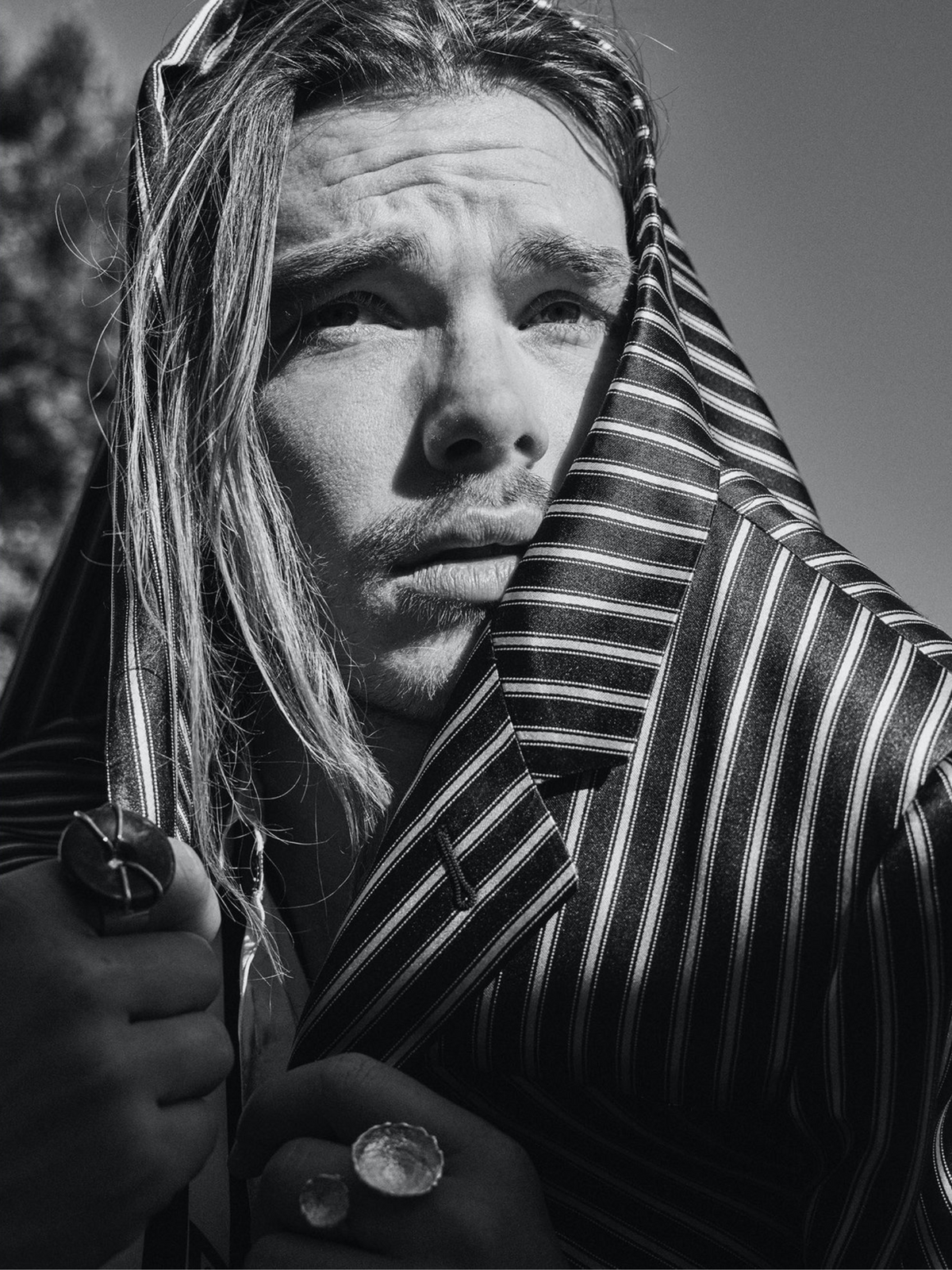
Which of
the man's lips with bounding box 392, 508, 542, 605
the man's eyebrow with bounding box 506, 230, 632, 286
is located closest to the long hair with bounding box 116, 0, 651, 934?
the man's lips with bounding box 392, 508, 542, 605

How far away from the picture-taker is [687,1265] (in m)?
1.16

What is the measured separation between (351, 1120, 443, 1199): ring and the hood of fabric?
47cm

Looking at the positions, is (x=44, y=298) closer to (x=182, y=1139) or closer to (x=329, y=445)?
(x=329, y=445)

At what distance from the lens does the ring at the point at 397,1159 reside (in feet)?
3.09

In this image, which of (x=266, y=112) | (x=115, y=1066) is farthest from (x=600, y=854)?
(x=266, y=112)

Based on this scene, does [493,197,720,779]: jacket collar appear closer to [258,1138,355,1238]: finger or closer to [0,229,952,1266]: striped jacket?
[0,229,952,1266]: striped jacket

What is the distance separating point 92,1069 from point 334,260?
1.20 meters

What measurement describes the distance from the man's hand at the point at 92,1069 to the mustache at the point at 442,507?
56cm

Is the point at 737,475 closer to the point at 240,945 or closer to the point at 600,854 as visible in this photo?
the point at 600,854

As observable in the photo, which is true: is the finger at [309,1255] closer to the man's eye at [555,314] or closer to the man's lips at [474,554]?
the man's lips at [474,554]

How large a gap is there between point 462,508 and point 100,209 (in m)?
1.28

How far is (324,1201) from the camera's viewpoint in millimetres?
963

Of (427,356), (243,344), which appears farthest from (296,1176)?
(243,344)

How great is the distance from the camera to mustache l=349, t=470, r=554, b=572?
1455mm
